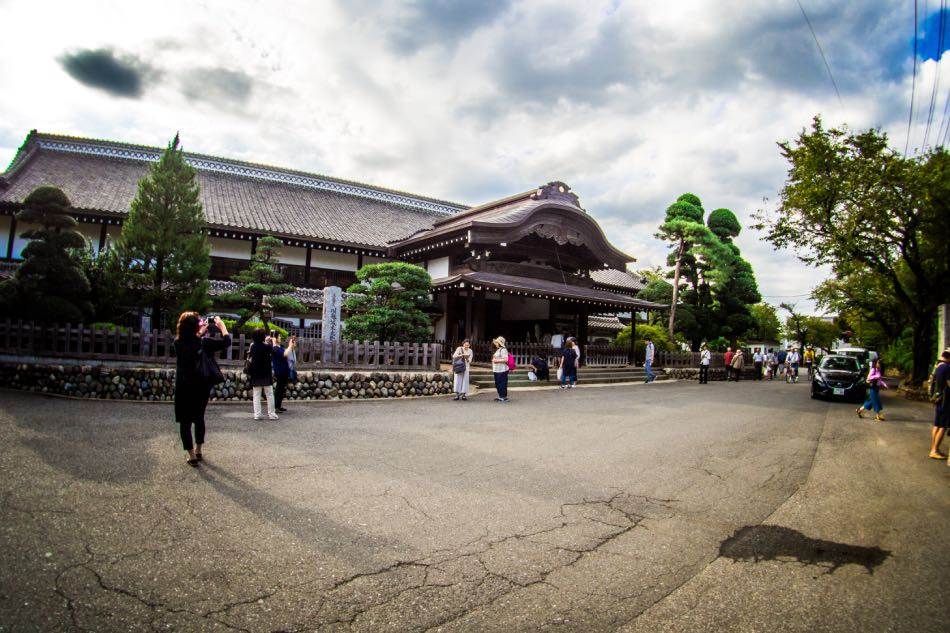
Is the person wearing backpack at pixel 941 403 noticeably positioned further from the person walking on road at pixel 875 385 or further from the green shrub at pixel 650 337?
the green shrub at pixel 650 337

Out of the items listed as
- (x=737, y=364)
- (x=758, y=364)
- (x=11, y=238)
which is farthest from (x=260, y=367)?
(x=758, y=364)

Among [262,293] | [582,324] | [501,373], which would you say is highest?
[262,293]

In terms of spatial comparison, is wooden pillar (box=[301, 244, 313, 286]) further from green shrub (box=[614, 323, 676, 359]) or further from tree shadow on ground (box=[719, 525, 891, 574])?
tree shadow on ground (box=[719, 525, 891, 574])

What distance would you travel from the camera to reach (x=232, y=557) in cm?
345

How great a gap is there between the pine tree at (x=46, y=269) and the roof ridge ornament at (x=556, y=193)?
1653 centimetres

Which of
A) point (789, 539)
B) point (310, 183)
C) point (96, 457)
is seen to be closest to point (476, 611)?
point (789, 539)

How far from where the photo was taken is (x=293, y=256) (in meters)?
20.3

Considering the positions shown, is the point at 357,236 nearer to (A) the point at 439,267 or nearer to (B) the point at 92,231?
(A) the point at 439,267

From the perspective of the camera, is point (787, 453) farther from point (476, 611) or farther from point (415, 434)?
point (476, 611)

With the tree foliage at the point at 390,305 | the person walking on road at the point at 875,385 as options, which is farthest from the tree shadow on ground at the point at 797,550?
the tree foliage at the point at 390,305

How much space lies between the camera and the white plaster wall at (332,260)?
20.8 m

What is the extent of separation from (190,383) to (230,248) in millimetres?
15518

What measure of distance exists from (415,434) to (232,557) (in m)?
4.71

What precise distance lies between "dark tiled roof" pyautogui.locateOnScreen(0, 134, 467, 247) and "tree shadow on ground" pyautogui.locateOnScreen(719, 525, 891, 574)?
18.6 meters
